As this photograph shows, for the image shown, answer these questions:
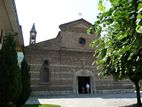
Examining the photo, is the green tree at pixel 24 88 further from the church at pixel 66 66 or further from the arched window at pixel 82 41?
the arched window at pixel 82 41

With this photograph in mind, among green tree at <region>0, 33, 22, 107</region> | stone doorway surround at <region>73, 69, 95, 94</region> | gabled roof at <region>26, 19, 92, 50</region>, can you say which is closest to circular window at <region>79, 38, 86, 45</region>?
gabled roof at <region>26, 19, 92, 50</region>

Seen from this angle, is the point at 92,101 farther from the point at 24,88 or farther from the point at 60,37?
the point at 60,37

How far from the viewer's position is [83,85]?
2778cm

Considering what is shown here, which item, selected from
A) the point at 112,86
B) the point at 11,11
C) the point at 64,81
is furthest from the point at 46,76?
the point at 11,11

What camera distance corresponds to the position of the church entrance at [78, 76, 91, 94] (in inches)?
1077

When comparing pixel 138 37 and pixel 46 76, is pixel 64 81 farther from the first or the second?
pixel 138 37

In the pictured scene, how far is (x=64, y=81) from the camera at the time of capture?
26.2m

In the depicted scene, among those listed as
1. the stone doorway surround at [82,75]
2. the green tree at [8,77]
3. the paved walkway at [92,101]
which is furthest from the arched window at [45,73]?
the green tree at [8,77]

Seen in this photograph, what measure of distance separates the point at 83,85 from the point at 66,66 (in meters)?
3.24

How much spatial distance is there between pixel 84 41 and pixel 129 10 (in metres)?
25.9

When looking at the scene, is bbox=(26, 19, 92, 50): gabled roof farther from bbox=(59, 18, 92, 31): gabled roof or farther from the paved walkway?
the paved walkway

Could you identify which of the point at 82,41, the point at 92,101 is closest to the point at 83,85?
the point at 82,41

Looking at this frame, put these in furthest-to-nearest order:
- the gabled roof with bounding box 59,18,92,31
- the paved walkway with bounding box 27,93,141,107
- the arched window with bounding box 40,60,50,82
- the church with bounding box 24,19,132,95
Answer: the gabled roof with bounding box 59,18,92,31 → the arched window with bounding box 40,60,50,82 → the church with bounding box 24,19,132,95 → the paved walkway with bounding box 27,93,141,107

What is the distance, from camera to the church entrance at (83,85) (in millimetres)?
27359
